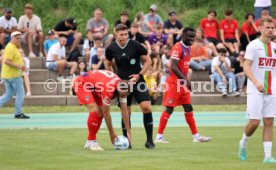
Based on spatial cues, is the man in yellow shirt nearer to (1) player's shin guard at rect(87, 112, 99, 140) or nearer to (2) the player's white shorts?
(1) player's shin guard at rect(87, 112, 99, 140)

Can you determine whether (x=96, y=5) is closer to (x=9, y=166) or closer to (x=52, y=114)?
(x=52, y=114)

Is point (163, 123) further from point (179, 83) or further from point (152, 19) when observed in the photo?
point (152, 19)

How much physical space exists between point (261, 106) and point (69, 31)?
16.0 m

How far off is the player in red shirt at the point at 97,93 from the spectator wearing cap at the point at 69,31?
13297 mm

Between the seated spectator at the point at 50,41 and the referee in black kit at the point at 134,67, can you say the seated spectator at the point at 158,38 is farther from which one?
the referee in black kit at the point at 134,67

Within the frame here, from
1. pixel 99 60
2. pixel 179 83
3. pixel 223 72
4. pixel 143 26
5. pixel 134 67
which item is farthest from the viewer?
pixel 143 26

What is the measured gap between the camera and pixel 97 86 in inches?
528

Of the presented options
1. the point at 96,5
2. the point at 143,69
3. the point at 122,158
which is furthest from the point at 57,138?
the point at 96,5

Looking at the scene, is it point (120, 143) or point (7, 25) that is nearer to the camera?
point (120, 143)

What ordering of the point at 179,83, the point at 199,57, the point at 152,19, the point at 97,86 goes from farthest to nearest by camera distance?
1. the point at 152,19
2. the point at 199,57
3. the point at 179,83
4. the point at 97,86

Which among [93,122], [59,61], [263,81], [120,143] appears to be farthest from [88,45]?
[263,81]

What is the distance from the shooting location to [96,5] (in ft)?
103

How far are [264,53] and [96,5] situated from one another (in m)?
20.3

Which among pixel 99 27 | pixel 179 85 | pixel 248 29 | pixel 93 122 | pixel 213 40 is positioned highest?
pixel 99 27
